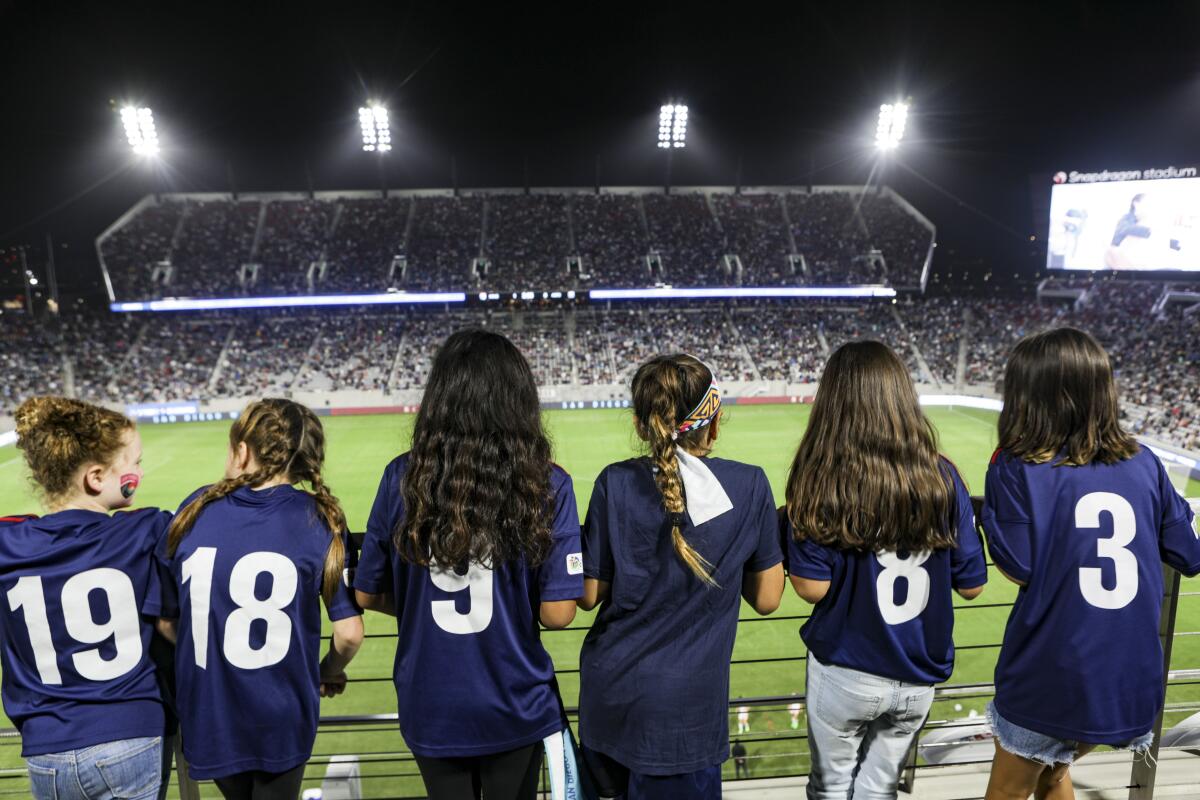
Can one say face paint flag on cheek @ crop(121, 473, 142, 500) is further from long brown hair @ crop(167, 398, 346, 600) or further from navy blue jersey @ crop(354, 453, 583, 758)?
navy blue jersey @ crop(354, 453, 583, 758)

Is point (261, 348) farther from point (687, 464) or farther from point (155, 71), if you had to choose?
point (687, 464)

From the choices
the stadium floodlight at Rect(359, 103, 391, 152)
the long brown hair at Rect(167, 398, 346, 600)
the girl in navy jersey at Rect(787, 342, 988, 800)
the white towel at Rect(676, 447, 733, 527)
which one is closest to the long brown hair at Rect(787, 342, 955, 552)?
the girl in navy jersey at Rect(787, 342, 988, 800)

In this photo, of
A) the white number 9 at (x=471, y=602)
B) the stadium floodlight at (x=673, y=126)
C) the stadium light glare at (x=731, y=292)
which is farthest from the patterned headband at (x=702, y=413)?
the stadium floodlight at (x=673, y=126)

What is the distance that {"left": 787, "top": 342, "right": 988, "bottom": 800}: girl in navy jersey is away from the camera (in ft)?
6.75

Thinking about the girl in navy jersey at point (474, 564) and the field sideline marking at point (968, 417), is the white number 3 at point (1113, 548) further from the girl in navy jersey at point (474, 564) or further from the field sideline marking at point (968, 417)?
the field sideline marking at point (968, 417)

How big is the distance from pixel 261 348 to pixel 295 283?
5.93 m

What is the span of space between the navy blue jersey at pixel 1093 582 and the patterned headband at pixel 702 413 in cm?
105

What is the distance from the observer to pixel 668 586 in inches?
75.4

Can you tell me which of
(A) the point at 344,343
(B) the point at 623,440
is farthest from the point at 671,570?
(A) the point at 344,343

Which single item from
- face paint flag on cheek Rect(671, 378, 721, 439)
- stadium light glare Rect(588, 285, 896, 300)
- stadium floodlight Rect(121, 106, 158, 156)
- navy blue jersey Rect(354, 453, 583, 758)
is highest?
stadium floodlight Rect(121, 106, 158, 156)

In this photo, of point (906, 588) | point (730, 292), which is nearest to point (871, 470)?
point (906, 588)

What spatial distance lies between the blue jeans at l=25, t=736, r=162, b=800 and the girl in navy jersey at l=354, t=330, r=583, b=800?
2.68ft

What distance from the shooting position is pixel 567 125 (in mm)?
43469

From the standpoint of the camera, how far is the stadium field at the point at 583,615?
6488mm
